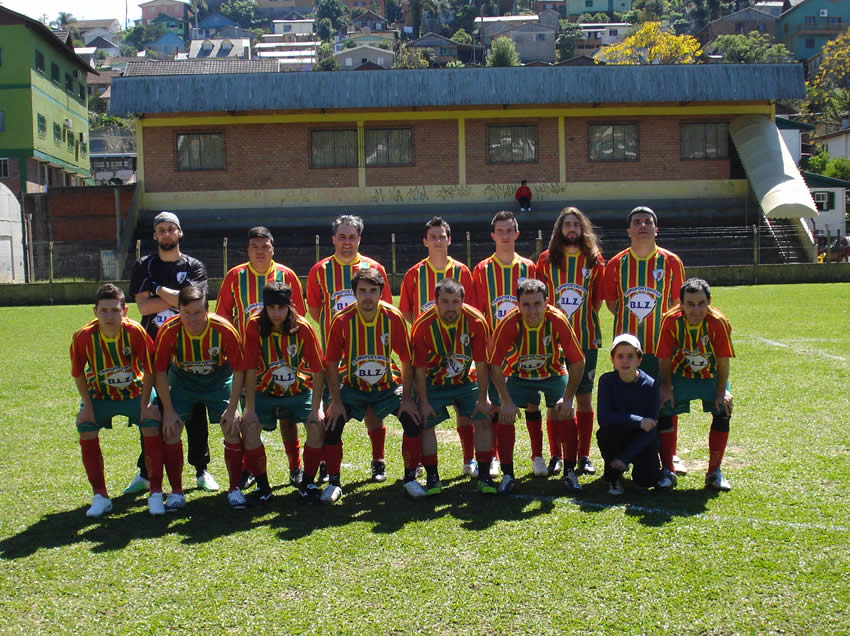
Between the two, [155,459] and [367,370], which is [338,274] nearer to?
[367,370]

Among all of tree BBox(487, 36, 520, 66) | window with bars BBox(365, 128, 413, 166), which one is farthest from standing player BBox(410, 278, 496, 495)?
tree BBox(487, 36, 520, 66)

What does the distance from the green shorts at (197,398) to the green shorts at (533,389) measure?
184 cm

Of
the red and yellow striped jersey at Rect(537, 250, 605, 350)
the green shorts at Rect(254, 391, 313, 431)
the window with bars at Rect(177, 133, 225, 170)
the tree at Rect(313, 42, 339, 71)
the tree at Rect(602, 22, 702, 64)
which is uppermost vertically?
the tree at Rect(313, 42, 339, 71)

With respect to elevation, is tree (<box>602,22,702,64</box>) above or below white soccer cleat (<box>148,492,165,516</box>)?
above

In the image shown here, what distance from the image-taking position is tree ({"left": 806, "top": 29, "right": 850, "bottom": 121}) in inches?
2069

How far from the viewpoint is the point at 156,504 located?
524cm

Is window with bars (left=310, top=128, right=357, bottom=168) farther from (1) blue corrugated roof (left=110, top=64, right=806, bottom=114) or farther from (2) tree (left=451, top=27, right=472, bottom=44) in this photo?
(2) tree (left=451, top=27, right=472, bottom=44)

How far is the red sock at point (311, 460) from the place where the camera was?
5500 mm

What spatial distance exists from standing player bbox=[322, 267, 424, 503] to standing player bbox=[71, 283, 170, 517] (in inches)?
42.4

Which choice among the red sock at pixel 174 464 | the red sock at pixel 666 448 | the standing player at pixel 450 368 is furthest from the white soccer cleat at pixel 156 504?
the red sock at pixel 666 448

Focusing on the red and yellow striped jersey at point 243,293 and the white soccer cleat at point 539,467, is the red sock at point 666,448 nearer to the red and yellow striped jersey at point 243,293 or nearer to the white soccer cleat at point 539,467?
the white soccer cleat at point 539,467

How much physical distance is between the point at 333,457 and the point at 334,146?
89.0 ft

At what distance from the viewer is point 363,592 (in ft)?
13.1

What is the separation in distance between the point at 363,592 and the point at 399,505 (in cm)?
135
